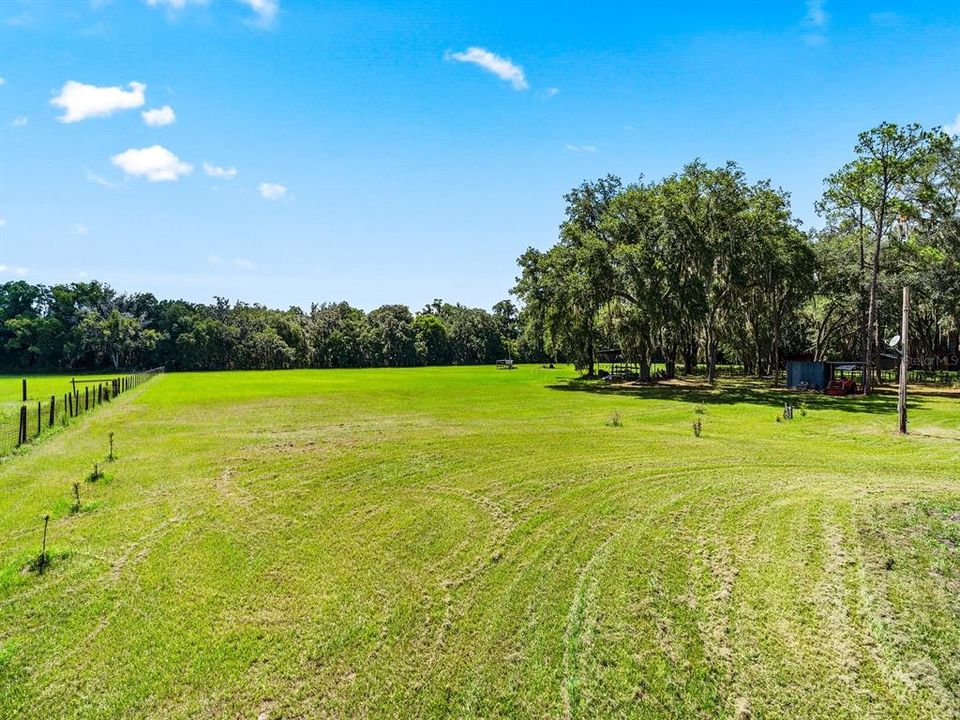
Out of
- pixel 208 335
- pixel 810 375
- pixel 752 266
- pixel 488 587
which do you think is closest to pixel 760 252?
pixel 752 266

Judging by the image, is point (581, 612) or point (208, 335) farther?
point (208, 335)

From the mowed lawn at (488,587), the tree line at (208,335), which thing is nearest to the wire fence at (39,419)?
the mowed lawn at (488,587)

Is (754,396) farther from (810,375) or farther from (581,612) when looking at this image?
(581,612)

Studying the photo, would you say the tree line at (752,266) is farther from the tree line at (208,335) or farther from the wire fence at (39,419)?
the tree line at (208,335)

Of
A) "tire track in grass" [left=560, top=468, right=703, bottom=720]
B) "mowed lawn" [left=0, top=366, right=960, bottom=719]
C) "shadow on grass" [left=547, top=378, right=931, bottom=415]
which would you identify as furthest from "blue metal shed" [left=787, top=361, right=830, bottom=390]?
"tire track in grass" [left=560, top=468, right=703, bottom=720]

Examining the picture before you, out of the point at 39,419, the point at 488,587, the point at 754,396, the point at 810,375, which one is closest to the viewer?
the point at 488,587

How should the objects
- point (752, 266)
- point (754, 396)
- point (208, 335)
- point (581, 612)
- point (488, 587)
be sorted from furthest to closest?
point (208, 335) < point (752, 266) < point (754, 396) < point (488, 587) < point (581, 612)

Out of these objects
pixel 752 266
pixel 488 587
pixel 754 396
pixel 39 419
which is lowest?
pixel 488 587

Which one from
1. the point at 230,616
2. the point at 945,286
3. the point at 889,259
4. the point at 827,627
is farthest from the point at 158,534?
the point at 889,259

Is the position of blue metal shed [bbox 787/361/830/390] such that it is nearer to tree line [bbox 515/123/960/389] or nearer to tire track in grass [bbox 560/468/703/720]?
tree line [bbox 515/123/960/389]
